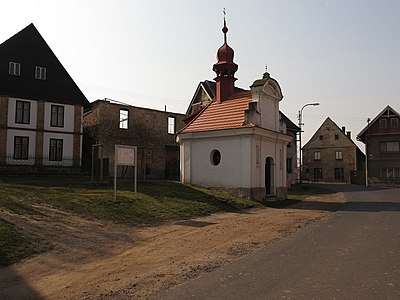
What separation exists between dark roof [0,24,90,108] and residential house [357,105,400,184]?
37.3 meters

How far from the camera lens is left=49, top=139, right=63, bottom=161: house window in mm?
34094

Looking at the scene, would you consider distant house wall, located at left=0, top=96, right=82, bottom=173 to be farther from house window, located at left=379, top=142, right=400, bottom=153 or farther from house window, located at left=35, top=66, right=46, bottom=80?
house window, located at left=379, top=142, right=400, bottom=153

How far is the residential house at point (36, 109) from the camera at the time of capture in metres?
32.0

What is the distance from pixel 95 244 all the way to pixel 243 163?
14.4 m

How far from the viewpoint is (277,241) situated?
11562 mm

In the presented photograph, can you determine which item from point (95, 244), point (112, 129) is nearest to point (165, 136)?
point (112, 129)

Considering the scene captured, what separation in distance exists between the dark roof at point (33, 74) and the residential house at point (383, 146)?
3734 cm

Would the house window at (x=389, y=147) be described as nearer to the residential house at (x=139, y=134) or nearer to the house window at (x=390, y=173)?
the house window at (x=390, y=173)

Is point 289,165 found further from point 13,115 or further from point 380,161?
point 13,115

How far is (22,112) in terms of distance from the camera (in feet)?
107

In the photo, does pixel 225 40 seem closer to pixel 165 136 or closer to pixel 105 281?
pixel 165 136

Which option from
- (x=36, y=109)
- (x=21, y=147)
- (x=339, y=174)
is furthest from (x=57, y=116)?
(x=339, y=174)

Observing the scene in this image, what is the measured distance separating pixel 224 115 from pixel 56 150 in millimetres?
15540

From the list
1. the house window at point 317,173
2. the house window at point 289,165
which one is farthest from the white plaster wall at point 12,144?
the house window at point 317,173
